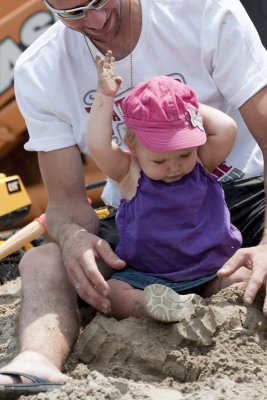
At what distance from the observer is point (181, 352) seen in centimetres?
228

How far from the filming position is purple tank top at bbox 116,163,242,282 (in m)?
2.53

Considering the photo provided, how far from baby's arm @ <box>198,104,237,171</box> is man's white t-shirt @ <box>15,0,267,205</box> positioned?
0.45 feet

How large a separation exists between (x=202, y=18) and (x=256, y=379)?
1142mm

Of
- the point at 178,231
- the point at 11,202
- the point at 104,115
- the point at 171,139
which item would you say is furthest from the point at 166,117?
the point at 11,202

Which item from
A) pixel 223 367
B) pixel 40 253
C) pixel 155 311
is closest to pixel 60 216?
pixel 40 253

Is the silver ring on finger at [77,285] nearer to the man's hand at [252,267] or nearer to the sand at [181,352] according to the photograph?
the sand at [181,352]

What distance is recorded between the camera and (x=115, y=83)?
2.49m

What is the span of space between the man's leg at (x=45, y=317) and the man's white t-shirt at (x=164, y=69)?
0.45m

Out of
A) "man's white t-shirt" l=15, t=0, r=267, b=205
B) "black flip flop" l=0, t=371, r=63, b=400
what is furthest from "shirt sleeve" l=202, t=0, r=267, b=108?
"black flip flop" l=0, t=371, r=63, b=400

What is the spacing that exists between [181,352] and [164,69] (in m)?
0.94

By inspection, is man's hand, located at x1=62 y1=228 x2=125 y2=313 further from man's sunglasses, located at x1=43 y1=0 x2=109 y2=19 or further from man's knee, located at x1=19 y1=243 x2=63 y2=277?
man's sunglasses, located at x1=43 y1=0 x2=109 y2=19

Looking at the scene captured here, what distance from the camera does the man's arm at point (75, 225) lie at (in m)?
2.45

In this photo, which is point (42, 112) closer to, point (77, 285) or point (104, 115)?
point (104, 115)

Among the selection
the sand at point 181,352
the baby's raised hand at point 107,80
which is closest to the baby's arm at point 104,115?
the baby's raised hand at point 107,80
